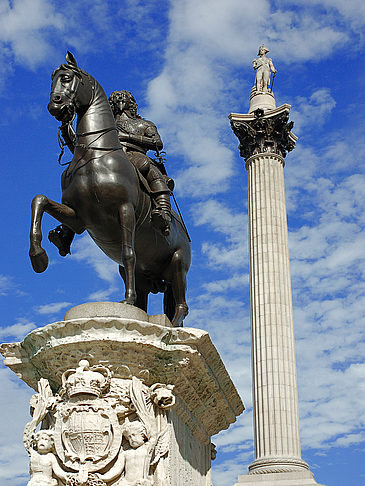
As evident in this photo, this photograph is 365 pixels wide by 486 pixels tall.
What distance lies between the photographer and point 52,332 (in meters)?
7.25

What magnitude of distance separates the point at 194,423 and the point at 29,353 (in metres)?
2.00

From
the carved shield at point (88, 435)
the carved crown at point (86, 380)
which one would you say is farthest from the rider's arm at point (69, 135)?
the carved shield at point (88, 435)

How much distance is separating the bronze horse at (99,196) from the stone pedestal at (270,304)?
18854 millimetres

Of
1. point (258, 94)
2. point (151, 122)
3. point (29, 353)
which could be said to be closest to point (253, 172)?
point (258, 94)

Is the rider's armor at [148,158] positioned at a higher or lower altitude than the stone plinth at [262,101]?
lower

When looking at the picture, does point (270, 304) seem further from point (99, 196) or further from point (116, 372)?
point (116, 372)

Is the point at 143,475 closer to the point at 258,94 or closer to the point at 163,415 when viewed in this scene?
the point at 163,415

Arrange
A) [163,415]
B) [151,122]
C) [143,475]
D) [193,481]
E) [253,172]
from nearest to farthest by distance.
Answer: [143,475] → [163,415] → [193,481] → [151,122] → [253,172]

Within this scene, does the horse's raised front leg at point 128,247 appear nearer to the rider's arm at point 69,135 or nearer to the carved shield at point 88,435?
the rider's arm at point 69,135

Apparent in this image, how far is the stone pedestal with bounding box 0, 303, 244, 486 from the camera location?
694cm

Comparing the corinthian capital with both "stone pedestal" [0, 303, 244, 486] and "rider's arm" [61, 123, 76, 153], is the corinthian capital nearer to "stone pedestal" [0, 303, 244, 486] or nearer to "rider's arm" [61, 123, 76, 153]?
"rider's arm" [61, 123, 76, 153]

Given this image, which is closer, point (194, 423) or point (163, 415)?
point (163, 415)

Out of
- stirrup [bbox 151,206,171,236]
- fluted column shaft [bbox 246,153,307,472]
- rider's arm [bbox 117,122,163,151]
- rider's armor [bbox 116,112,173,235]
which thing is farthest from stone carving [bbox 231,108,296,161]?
stirrup [bbox 151,206,171,236]

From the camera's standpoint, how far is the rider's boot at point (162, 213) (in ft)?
28.5
